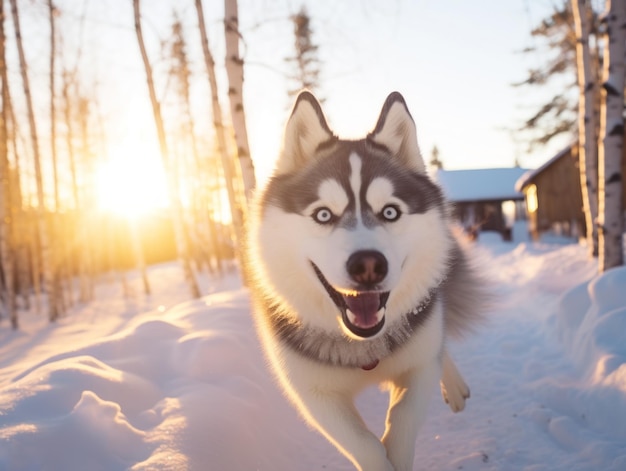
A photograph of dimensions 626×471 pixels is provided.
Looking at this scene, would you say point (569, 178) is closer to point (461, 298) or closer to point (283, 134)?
point (461, 298)

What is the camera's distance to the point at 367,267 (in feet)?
5.94

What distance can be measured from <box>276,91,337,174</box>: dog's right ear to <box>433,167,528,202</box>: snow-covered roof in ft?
83.1

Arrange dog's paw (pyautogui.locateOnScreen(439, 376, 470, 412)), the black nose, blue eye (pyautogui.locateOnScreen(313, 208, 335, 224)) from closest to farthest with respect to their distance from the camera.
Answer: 1. the black nose
2. blue eye (pyautogui.locateOnScreen(313, 208, 335, 224))
3. dog's paw (pyautogui.locateOnScreen(439, 376, 470, 412))

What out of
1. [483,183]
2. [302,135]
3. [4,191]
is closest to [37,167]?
[4,191]

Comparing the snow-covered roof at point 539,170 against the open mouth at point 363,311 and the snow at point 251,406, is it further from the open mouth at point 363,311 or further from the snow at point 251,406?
the open mouth at point 363,311

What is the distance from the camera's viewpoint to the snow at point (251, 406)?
2273 mm

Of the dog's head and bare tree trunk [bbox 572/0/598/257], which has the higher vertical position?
bare tree trunk [bbox 572/0/598/257]

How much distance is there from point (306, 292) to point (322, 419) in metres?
0.63

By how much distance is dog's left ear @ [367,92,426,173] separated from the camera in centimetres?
250

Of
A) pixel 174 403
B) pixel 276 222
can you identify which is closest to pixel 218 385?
pixel 174 403

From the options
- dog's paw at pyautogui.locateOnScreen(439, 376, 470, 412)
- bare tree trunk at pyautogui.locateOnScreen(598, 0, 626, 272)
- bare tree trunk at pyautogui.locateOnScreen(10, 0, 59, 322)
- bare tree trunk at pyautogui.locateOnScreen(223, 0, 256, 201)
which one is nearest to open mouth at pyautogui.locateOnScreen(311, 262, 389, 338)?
dog's paw at pyautogui.locateOnScreen(439, 376, 470, 412)

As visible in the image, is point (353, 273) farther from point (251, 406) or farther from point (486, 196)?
point (486, 196)

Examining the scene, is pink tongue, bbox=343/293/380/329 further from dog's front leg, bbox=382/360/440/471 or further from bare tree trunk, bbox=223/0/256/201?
bare tree trunk, bbox=223/0/256/201

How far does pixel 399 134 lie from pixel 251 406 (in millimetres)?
2000
